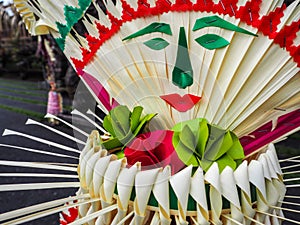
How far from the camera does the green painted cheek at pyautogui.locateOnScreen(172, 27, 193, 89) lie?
0.60 metres

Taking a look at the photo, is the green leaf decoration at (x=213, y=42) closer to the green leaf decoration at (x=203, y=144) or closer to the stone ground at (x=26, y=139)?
the green leaf decoration at (x=203, y=144)

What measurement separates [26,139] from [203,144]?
3270mm

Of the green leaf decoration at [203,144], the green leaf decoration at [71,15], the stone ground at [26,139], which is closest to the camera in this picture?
the green leaf decoration at [203,144]

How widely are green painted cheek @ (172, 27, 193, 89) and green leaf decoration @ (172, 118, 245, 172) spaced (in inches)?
2.9

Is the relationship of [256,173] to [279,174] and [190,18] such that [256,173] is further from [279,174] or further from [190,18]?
[190,18]

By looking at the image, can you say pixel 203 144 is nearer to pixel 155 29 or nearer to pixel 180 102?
pixel 180 102

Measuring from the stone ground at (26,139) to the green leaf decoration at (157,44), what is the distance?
7.2 inches

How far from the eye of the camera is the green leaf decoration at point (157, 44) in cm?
60

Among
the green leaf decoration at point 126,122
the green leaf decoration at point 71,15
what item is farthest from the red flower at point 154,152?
the green leaf decoration at point 71,15

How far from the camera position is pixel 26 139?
11.7ft

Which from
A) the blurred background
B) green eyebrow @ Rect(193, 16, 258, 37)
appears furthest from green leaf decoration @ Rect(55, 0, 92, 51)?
green eyebrow @ Rect(193, 16, 258, 37)

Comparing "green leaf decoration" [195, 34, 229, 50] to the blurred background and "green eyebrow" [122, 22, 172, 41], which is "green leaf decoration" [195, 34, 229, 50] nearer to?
"green eyebrow" [122, 22, 172, 41]

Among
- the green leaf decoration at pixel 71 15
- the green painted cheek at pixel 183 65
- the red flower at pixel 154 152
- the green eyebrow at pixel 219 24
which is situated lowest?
the red flower at pixel 154 152

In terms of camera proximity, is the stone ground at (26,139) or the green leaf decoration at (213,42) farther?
the stone ground at (26,139)
